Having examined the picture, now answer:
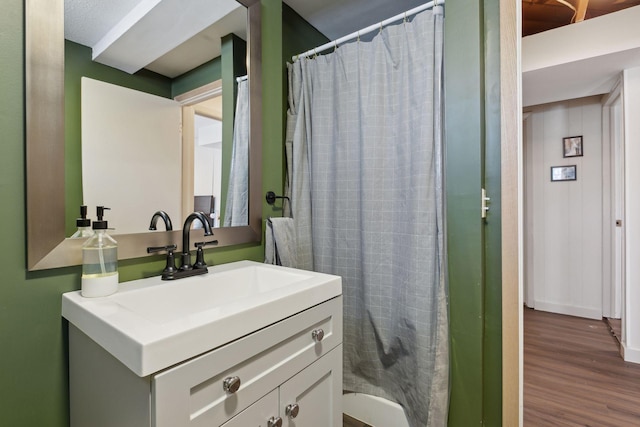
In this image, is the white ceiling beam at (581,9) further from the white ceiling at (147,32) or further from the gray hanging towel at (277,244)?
the gray hanging towel at (277,244)

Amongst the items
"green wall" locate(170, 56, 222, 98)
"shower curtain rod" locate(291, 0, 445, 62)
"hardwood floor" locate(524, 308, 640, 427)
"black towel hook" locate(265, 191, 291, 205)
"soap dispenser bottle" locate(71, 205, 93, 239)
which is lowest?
"hardwood floor" locate(524, 308, 640, 427)

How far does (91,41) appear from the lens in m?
0.90

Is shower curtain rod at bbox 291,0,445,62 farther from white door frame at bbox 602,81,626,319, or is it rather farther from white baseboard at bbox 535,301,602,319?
white baseboard at bbox 535,301,602,319

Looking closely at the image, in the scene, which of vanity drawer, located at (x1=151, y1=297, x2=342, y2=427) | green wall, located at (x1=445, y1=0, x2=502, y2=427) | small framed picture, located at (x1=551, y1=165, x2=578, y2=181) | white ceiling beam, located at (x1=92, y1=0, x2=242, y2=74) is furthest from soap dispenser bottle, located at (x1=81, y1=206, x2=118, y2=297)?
small framed picture, located at (x1=551, y1=165, x2=578, y2=181)

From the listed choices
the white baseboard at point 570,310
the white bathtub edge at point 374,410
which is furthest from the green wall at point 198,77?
the white baseboard at point 570,310

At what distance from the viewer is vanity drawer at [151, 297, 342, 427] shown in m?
0.56

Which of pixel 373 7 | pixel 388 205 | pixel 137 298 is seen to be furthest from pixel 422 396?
pixel 373 7

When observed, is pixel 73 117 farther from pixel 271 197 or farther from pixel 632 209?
pixel 632 209

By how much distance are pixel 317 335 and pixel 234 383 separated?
0.30 m

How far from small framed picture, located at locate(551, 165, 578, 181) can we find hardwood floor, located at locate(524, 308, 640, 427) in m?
1.43

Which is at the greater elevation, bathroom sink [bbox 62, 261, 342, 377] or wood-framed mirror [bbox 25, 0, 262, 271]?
wood-framed mirror [bbox 25, 0, 262, 271]

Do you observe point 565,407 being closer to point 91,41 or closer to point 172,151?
point 172,151

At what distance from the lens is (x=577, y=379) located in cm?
198

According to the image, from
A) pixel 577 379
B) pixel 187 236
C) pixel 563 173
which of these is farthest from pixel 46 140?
pixel 563 173
